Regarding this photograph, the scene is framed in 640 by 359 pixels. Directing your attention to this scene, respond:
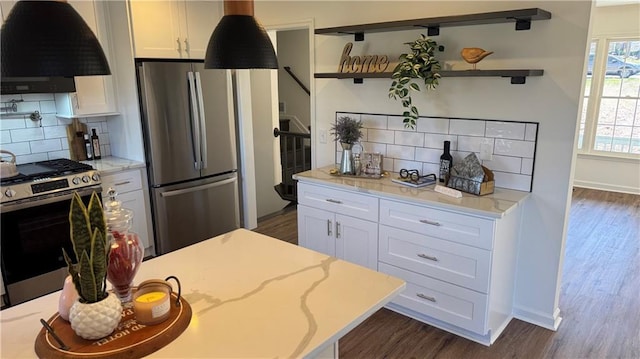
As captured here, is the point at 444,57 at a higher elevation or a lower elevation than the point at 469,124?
higher

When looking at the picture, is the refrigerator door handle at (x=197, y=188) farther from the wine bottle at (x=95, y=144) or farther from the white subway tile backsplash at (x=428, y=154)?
the white subway tile backsplash at (x=428, y=154)

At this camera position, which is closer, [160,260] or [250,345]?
[250,345]

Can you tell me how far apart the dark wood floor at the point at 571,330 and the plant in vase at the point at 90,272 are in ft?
5.36

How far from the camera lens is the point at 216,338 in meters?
1.29

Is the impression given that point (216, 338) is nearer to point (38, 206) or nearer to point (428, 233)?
point (428, 233)

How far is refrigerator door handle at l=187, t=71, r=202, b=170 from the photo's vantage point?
3734mm

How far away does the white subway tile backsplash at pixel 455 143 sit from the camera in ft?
8.97

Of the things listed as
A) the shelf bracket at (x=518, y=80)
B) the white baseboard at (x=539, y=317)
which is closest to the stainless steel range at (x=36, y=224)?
the shelf bracket at (x=518, y=80)

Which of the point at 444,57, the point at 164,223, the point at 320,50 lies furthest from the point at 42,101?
the point at 444,57

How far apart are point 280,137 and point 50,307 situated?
405 centimetres

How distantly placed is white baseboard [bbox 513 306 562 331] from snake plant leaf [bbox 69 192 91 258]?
2.65m

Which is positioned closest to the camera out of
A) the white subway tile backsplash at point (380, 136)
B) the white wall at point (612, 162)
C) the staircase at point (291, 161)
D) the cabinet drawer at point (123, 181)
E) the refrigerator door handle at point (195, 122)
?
the white subway tile backsplash at point (380, 136)

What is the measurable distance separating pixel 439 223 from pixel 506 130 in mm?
751

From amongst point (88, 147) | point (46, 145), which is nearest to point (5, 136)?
point (46, 145)
